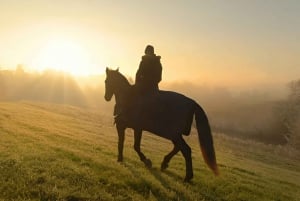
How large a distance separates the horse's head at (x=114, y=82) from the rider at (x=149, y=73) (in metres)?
0.87

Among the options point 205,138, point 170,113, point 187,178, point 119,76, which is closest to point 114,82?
point 119,76

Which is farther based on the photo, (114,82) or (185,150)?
(114,82)

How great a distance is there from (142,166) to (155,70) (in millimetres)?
4292

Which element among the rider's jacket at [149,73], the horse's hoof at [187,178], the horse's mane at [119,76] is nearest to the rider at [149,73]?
the rider's jacket at [149,73]

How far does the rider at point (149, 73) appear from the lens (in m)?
16.6

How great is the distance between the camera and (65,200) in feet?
40.6

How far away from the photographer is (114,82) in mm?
17812

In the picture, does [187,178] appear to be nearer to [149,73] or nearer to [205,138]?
[205,138]

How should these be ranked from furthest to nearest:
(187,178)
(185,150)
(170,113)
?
(187,178)
(170,113)
(185,150)

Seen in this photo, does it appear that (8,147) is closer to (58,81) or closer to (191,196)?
(191,196)

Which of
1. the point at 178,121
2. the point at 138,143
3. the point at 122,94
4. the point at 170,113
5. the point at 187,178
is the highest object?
the point at 122,94

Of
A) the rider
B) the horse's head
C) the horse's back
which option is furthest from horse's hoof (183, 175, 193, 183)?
the horse's head

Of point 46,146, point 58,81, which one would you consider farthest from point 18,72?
point 46,146

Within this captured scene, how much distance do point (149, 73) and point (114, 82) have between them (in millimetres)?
1949
